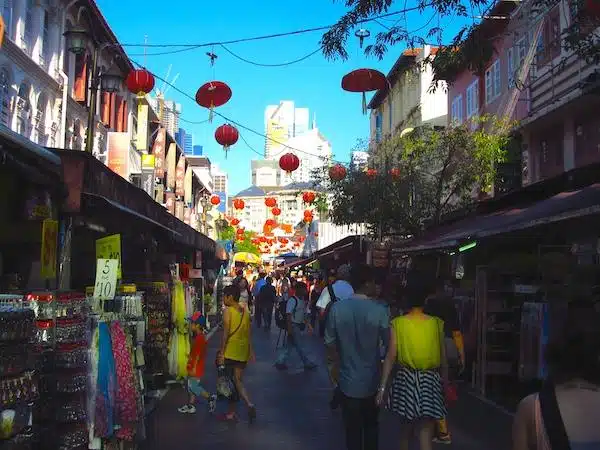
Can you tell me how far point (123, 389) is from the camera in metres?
6.20

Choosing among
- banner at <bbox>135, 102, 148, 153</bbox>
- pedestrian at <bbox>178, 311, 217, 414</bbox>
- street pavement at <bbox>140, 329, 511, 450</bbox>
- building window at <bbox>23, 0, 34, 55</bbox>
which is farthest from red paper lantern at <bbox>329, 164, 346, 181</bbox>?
pedestrian at <bbox>178, 311, 217, 414</bbox>

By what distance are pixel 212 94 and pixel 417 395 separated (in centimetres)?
775

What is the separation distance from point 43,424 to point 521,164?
1740cm

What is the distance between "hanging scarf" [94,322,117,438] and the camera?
5.98 m

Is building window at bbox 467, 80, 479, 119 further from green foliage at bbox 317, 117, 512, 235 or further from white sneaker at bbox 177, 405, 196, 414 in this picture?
white sneaker at bbox 177, 405, 196, 414

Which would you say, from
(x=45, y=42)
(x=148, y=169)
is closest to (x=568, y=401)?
(x=45, y=42)

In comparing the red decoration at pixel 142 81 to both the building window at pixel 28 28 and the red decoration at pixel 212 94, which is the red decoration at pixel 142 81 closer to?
the red decoration at pixel 212 94

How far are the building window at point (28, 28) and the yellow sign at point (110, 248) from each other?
1313 cm

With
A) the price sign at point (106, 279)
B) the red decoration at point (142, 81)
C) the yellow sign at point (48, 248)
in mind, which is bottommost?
the price sign at point (106, 279)

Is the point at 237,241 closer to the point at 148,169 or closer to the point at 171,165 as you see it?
the point at 171,165

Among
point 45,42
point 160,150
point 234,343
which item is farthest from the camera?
point 160,150

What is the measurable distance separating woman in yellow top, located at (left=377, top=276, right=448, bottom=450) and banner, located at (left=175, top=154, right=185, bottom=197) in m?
34.0

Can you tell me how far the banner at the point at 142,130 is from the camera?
29.7m

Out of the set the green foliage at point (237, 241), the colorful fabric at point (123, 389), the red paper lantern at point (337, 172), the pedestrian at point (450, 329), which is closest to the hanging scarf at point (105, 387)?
the colorful fabric at point (123, 389)
